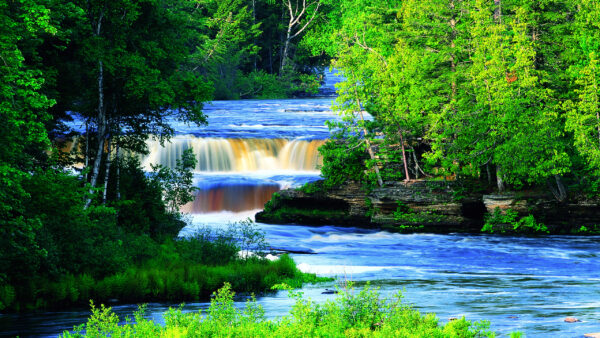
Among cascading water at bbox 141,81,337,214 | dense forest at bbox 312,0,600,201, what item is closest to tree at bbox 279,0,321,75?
cascading water at bbox 141,81,337,214

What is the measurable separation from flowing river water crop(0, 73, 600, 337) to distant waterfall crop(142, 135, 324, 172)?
6 centimetres

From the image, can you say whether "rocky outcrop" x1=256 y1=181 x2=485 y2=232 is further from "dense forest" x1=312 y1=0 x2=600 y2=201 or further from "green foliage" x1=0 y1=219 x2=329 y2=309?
"green foliage" x1=0 y1=219 x2=329 y2=309

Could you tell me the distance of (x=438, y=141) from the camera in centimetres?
3250

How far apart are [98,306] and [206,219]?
760 inches

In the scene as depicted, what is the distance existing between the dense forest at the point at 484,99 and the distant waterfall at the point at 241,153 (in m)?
8.46

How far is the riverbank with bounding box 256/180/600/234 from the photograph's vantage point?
3078 centimetres

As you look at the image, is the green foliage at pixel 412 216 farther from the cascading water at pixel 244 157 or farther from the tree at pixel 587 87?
the tree at pixel 587 87

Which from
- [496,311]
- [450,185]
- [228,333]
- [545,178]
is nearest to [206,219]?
[450,185]

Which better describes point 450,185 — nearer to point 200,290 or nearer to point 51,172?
point 200,290

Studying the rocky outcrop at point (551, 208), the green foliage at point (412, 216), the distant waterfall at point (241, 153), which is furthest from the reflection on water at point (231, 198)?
the rocky outcrop at point (551, 208)

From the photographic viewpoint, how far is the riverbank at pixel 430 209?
30.8 metres

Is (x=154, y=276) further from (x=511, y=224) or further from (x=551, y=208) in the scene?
(x=551, y=208)

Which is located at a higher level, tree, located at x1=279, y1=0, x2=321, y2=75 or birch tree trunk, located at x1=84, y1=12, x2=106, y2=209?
tree, located at x1=279, y1=0, x2=321, y2=75

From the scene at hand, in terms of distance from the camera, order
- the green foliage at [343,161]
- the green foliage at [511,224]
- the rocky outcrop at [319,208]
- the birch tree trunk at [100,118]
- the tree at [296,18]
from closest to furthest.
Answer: the birch tree trunk at [100,118]
the green foliage at [511,224]
the rocky outcrop at [319,208]
the green foliage at [343,161]
the tree at [296,18]
